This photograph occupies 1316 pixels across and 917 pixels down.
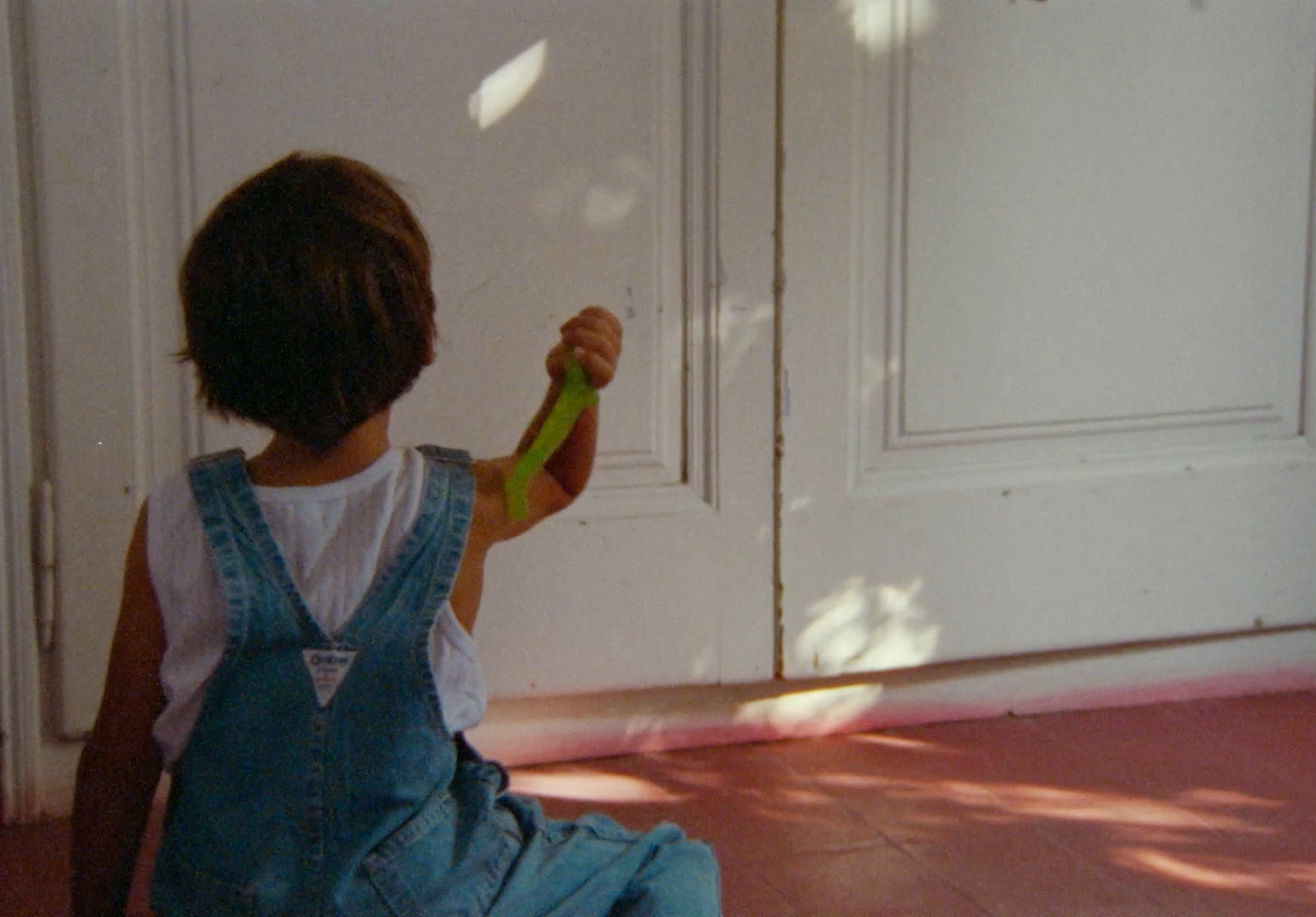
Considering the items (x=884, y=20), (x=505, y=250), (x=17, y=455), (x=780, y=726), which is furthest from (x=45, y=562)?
(x=884, y=20)

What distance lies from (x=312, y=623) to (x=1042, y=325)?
4.74 feet

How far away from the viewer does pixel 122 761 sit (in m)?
1.28

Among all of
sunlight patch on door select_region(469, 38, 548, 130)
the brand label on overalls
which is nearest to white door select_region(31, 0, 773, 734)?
sunlight patch on door select_region(469, 38, 548, 130)

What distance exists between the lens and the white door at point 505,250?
1.87 meters

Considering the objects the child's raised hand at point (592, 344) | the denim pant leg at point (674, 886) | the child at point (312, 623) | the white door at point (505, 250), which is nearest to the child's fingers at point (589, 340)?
the child's raised hand at point (592, 344)

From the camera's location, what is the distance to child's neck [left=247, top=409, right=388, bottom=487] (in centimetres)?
125

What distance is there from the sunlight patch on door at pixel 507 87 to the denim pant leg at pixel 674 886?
1.03m

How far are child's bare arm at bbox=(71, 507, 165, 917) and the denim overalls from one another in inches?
2.4

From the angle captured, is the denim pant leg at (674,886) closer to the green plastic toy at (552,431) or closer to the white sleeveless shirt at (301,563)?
the white sleeveless shirt at (301,563)

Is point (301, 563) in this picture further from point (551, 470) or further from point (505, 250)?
point (505, 250)

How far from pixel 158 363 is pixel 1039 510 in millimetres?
1279

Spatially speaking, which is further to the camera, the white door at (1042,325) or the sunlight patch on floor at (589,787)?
the white door at (1042,325)

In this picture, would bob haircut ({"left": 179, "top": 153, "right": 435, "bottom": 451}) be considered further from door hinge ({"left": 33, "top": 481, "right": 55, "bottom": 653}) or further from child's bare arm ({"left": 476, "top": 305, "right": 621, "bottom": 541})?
A: door hinge ({"left": 33, "top": 481, "right": 55, "bottom": 653})

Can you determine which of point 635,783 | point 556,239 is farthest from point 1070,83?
point 635,783
